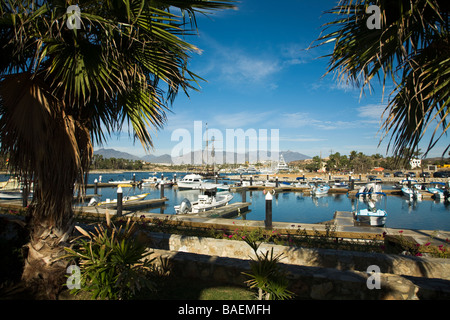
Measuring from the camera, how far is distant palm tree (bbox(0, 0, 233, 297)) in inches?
137

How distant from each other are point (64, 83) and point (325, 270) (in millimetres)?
5408

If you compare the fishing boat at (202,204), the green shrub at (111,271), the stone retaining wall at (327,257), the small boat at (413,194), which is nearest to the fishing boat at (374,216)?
the fishing boat at (202,204)

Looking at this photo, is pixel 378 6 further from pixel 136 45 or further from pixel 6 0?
pixel 6 0

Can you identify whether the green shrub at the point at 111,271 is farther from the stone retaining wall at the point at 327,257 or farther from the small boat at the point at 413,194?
the small boat at the point at 413,194

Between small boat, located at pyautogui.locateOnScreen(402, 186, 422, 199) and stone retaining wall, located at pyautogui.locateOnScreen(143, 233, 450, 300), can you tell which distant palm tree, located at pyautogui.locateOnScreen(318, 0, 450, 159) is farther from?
small boat, located at pyautogui.locateOnScreen(402, 186, 422, 199)

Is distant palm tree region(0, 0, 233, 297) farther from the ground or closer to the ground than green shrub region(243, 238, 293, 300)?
farther from the ground

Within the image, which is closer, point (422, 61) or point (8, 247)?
point (422, 61)

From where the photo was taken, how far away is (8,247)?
209 inches

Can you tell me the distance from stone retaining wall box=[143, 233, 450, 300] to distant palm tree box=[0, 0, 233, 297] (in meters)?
2.20

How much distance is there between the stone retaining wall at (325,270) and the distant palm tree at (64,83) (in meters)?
2.20

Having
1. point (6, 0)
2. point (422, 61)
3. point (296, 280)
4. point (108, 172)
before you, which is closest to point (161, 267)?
point (296, 280)

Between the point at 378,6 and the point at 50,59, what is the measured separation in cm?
452

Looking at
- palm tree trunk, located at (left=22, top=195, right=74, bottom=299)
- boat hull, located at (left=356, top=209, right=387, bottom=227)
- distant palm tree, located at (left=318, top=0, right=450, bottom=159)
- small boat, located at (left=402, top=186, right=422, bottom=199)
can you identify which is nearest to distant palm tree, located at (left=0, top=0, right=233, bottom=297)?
palm tree trunk, located at (left=22, top=195, right=74, bottom=299)

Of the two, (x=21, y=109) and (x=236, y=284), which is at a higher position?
(x=21, y=109)
